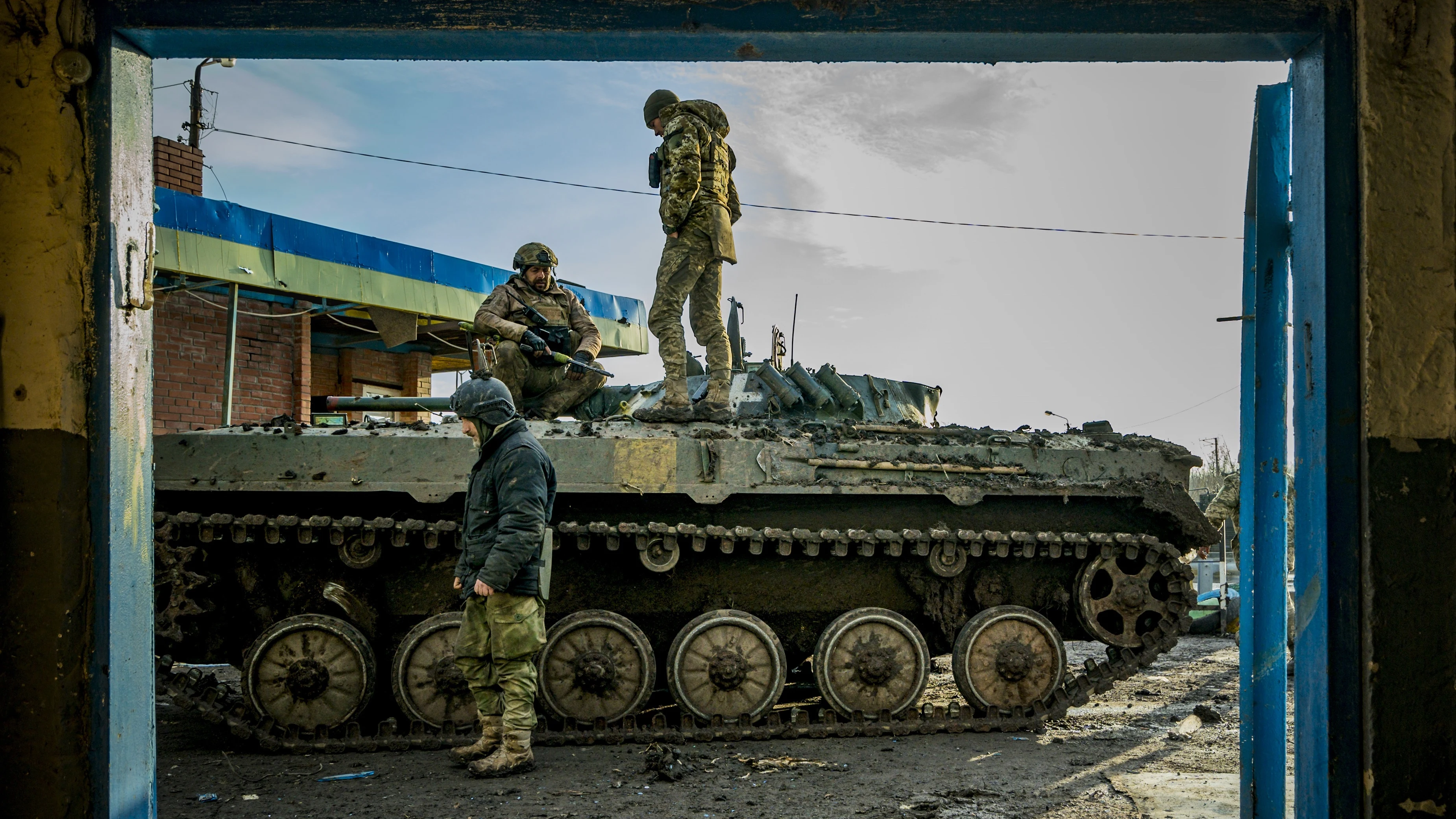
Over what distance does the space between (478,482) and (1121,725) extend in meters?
4.77

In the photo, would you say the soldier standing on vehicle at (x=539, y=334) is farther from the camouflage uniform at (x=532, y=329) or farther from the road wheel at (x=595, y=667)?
the road wheel at (x=595, y=667)

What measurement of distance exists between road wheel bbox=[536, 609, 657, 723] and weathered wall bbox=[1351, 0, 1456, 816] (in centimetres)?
Result: 509

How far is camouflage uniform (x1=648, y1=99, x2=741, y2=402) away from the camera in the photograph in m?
7.43

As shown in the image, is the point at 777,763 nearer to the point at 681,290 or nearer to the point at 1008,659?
the point at 1008,659

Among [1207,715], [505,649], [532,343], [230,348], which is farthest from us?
[230,348]

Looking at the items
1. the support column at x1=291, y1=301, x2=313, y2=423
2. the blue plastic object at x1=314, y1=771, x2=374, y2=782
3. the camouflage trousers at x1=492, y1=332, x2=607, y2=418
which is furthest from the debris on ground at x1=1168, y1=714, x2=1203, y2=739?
the support column at x1=291, y1=301, x2=313, y2=423

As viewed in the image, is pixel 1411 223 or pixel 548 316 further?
pixel 548 316

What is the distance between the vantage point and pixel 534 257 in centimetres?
791

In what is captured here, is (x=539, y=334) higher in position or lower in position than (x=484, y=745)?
higher

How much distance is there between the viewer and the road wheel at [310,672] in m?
6.86

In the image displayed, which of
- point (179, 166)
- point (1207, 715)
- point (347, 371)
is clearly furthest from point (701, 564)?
point (347, 371)

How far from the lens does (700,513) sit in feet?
24.3

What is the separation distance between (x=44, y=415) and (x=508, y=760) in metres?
3.87

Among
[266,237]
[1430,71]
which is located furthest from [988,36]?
[266,237]
